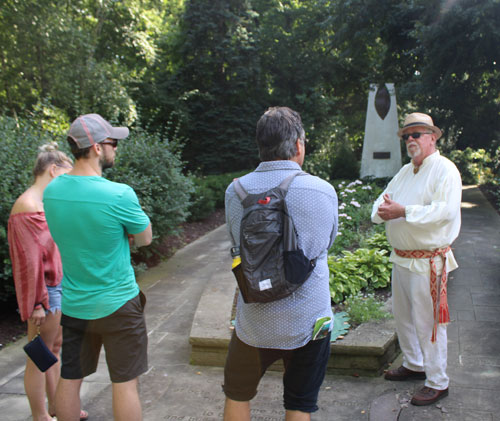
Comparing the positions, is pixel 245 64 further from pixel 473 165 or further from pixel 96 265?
pixel 96 265

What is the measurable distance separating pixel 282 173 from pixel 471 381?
7.83 ft

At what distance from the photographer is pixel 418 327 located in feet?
10.9

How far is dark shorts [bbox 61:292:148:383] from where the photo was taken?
95.9 inches

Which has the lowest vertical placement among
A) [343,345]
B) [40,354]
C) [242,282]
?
[343,345]

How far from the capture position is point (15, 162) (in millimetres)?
5195

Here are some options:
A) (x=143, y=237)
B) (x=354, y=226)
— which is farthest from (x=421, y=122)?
(x=354, y=226)

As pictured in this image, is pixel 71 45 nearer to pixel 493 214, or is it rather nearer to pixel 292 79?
pixel 292 79

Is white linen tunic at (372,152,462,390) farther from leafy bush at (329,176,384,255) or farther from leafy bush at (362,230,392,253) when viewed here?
Answer: leafy bush at (329,176,384,255)

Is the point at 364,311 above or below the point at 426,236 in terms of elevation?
below

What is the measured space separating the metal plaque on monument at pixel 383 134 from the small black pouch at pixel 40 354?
1287cm

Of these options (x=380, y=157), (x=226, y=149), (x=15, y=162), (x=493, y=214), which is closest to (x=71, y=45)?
(x=226, y=149)

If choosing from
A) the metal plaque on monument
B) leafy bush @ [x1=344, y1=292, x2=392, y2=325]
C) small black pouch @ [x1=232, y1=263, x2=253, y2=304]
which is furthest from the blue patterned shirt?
the metal plaque on monument

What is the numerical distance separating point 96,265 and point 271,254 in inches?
36.4

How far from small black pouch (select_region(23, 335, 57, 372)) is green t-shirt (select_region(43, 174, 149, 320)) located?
40 centimetres
